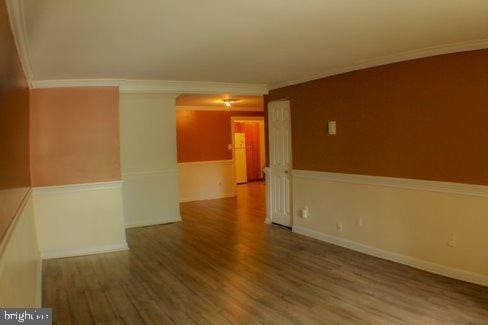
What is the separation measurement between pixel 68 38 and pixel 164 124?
3.45m

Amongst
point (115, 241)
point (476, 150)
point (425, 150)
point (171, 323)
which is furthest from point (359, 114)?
point (115, 241)

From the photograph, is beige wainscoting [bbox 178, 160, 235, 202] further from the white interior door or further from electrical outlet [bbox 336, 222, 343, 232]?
electrical outlet [bbox 336, 222, 343, 232]

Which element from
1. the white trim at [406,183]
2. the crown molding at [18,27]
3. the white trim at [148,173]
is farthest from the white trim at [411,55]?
the crown molding at [18,27]

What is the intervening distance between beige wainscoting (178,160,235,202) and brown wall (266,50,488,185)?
4150mm

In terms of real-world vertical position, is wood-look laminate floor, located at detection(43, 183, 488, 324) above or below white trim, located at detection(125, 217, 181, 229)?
below

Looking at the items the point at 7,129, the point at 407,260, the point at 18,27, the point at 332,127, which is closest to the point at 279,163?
the point at 332,127

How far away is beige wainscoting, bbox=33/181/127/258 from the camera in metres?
4.70

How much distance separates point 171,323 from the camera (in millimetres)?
2926

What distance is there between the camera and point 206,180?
9.09m

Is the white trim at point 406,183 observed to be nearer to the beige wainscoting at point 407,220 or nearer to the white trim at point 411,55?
the beige wainscoting at point 407,220

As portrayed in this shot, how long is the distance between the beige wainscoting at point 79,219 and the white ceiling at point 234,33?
4.79 ft

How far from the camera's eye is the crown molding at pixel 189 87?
5277 mm

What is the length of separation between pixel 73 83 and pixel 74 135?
0.66 meters

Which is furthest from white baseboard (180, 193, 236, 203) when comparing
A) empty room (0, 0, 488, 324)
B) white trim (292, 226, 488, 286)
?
white trim (292, 226, 488, 286)
